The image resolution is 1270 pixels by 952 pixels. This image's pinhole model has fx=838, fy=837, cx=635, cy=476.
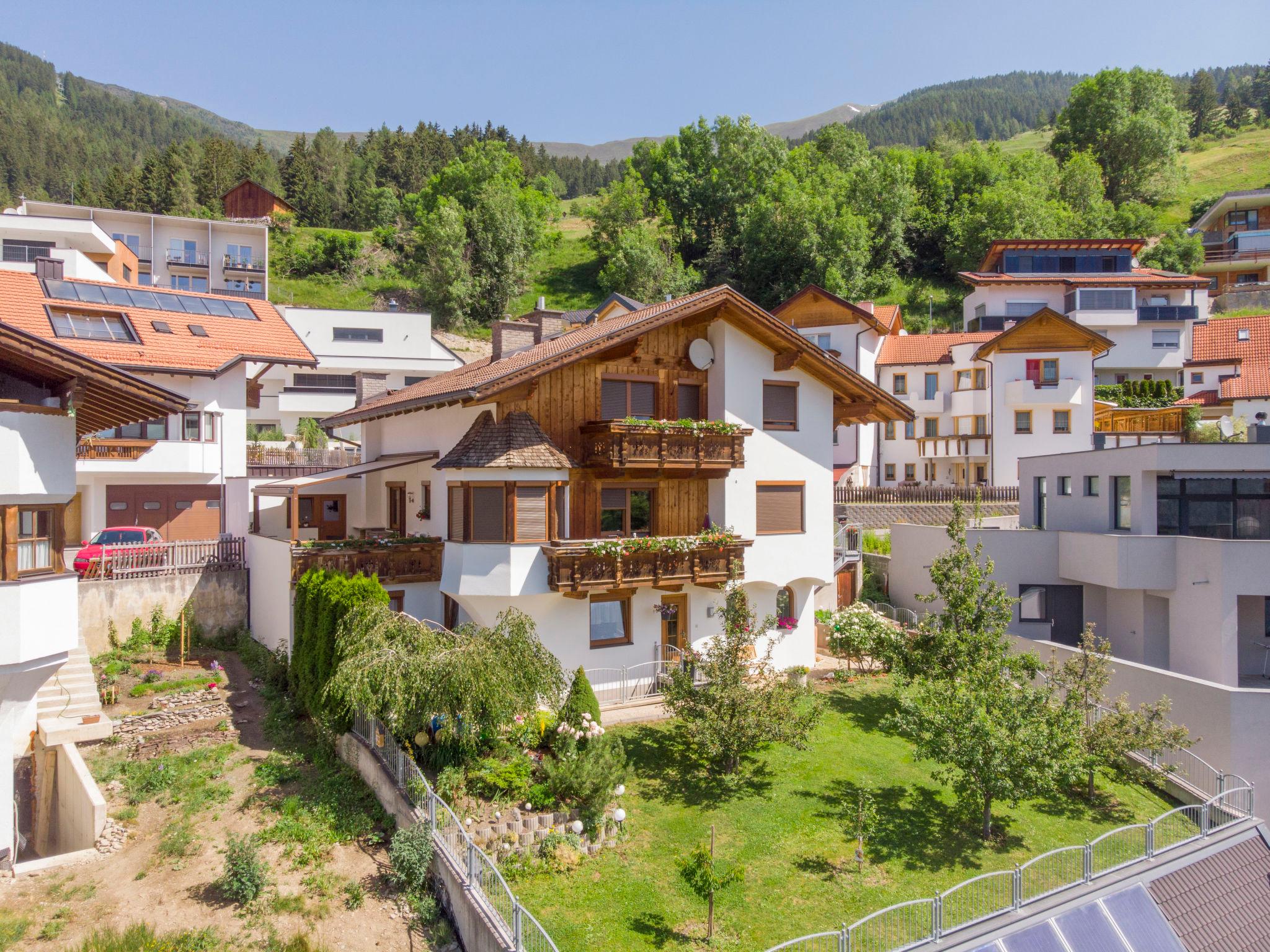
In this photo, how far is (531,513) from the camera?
70.8 feet

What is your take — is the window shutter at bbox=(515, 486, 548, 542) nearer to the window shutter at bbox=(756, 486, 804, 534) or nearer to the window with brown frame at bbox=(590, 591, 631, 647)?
the window with brown frame at bbox=(590, 591, 631, 647)

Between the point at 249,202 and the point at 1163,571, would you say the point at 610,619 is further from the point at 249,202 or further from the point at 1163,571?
the point at 249,202

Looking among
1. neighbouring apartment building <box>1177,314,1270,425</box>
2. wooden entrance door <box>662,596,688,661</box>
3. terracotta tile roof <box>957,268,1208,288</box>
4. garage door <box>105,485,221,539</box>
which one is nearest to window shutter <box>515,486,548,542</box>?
wooden entrance door <box>662,596,688,661</box>

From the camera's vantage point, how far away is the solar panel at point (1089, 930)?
14766 millimetres

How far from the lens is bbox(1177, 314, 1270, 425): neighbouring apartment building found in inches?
1925

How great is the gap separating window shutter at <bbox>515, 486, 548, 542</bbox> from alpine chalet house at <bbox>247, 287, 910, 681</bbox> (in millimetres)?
38

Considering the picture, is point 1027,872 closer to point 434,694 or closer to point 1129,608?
point 434,694

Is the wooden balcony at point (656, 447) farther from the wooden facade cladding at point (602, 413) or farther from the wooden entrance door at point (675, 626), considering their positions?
the wooden entrance door at point (675, 626)

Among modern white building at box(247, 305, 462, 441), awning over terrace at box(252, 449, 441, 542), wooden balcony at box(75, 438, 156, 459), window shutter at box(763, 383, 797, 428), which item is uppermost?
Answer: modern white building at box(247, 305, 462, 441)

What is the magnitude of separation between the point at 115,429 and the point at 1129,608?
36.9 meters

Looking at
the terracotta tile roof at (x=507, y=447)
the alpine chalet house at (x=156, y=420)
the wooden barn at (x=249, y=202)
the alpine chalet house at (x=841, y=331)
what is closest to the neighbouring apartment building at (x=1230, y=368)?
the alpine chalet house at (x=841, y=331)

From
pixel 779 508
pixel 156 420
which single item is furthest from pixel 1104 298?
pixel 156 420

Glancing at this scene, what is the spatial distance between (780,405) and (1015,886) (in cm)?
1483

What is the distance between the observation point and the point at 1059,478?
31.4 m
